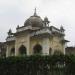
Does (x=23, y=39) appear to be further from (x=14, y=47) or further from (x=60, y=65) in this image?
(x=60, y=65)

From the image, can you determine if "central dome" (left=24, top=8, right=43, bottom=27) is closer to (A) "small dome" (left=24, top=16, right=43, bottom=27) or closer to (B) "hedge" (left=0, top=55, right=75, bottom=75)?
(A) "small dome" (left=24, top=16, right=43, bottom=27)

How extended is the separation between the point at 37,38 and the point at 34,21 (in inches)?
150

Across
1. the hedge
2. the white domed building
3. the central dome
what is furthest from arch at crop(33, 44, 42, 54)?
the hedge

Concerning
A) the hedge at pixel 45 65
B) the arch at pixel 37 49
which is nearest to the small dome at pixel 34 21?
the arch at pixel 37 49

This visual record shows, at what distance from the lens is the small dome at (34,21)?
39.9m

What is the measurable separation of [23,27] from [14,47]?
4.02 meters

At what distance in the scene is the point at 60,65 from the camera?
24.2 meters

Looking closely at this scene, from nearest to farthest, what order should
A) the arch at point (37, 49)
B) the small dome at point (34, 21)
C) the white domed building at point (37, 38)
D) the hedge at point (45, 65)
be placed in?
1. the hedge at point (45, 65)
2. the white domed building at point (37, 38)
3. the arch at point (37, 49)
4. the small dome at point (34, 21)

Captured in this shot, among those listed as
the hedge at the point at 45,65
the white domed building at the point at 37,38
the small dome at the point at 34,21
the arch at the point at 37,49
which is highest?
the small dome at the point at 34,21

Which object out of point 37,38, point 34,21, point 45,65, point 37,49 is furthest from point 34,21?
point 45,65

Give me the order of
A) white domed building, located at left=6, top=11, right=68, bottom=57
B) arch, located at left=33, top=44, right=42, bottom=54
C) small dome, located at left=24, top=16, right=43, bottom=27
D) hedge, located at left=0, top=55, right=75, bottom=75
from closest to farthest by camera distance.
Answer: hedge, located at left=0, top=55, right=75, bottom=75 → white domed building, located at left=6, top=11, right=68, bottom=57 → arch, located at left=33, top=44, right=42, bottom=54 → small dome, located at left=24, top=16, right=43, bottom=27

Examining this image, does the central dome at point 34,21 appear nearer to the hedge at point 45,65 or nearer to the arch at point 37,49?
the arch at point 37,49

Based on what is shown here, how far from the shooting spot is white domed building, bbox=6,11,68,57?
36812 mm

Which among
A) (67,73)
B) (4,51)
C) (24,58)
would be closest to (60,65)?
(67,73)
